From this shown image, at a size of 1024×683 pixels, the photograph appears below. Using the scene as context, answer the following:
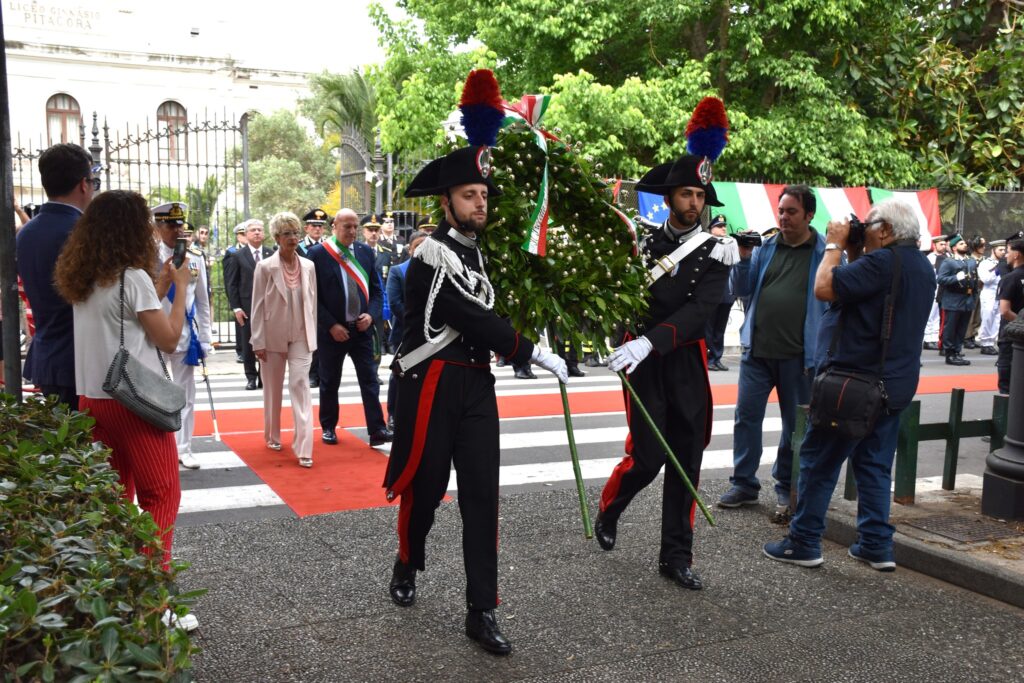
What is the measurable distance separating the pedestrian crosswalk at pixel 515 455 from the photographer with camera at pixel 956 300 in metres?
7.25

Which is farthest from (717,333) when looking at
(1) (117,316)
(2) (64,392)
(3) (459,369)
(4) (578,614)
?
(1) (117,316)

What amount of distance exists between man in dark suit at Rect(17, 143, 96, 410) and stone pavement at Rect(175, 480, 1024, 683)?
1.25 metres

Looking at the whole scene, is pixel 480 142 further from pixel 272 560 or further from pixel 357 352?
pixel 357 352

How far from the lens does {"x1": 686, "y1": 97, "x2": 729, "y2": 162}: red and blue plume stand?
5.24 meters

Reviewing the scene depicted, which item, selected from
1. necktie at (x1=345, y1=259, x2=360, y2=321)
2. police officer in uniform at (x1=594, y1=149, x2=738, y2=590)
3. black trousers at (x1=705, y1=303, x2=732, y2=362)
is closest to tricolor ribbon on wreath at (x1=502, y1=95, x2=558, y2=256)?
police officer in uniform at (x1=594, y1=149, x2=738, y2=590)

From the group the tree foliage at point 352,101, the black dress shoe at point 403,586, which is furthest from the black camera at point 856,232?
the tree foliage at point 352,101

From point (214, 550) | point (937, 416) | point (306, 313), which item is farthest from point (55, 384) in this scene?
point (937, 416)

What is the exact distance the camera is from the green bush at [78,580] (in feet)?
5.73

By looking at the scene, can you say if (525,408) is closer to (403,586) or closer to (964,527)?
(964,527)

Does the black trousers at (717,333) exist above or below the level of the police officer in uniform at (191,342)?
below

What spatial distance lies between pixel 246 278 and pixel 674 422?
27.0ft

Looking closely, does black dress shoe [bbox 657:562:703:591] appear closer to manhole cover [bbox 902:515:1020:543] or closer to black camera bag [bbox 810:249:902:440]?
black camera bag [bbox 810:249:902:440]

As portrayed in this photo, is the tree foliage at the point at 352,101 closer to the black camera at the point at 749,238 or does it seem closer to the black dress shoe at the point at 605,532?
the black camera at the point at 749,238

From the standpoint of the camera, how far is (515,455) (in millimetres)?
8281
